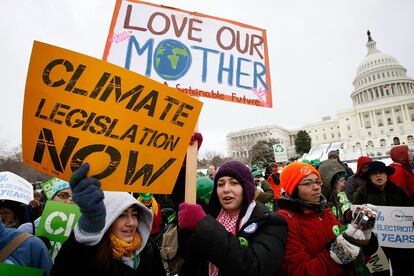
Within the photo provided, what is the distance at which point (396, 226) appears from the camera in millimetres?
2648

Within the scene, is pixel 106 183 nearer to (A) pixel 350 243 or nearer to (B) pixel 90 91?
(B) pixel 90 91

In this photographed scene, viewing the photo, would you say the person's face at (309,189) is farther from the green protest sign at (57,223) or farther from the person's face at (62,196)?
the person's face at (62,196)

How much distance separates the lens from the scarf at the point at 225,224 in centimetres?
153

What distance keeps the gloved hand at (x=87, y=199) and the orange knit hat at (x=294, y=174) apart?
1374 mm

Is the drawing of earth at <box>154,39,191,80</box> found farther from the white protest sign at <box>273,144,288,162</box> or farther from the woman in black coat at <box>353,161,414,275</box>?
the white protest sign at <box>273,144,288,162</box>

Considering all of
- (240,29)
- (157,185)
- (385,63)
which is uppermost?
(385,63)

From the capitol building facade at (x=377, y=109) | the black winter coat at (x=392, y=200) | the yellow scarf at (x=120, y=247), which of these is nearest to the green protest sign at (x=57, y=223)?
the yellow scarf at (x=120, y=247)

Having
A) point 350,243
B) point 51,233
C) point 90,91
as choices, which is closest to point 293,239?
point 350,243

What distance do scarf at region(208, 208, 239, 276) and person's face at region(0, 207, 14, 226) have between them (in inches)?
82.5

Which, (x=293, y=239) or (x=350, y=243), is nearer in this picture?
(x=350, y=243)

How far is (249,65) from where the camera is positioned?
104 inches

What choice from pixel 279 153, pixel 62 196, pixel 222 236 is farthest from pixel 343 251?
pixel 279 153

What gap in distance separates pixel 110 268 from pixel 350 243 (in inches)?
52.6

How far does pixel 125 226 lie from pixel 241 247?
705 millimetres
